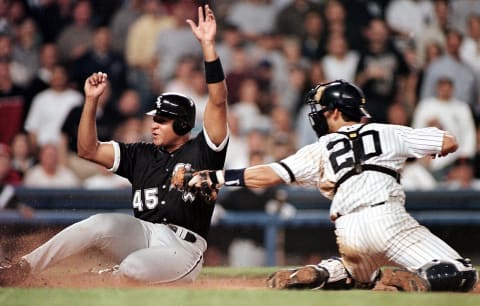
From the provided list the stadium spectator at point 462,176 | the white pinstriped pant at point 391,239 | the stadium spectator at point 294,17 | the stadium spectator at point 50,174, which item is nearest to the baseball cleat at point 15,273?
the white pinstriped pant at point 391,239

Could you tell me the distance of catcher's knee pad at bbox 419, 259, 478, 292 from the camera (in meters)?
6.05

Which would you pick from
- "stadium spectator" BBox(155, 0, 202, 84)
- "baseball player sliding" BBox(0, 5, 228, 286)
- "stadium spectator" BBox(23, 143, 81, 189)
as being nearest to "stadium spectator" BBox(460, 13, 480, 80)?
"stadium spectator" BBox(155, 0, 202, 84)

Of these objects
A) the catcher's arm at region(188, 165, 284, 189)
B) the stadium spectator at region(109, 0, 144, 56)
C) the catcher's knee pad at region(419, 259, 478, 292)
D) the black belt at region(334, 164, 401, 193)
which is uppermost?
the stadium spectator at region(109, 0, 144, 56)

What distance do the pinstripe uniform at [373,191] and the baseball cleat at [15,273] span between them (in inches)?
68.6

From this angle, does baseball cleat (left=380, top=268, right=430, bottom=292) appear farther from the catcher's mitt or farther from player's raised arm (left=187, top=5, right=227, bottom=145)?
player's raised arm (left=187, top=5, right=227, bottom=145)

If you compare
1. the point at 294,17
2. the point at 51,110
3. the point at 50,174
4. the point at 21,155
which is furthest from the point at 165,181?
the point at 294,17

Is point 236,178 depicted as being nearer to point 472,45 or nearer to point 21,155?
point 21,155

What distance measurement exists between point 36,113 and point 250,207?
316 centimetres

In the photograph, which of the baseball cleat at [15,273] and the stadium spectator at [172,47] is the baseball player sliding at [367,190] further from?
the stadium spectator at [172,47]

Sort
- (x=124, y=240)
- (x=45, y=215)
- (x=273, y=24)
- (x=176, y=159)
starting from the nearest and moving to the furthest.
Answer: (x=124, y=240)
(x=176, y=159)
(x=45, y=215)
(x=273, y=24)

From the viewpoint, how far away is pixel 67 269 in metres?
7.27

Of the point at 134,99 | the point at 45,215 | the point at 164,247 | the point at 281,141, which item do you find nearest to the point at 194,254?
the point at 164,247

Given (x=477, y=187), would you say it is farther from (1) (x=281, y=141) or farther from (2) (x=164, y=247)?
(2) (x=164, y=247)

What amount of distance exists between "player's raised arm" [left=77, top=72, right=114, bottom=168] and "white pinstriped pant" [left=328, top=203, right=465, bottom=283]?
6.00 feet
